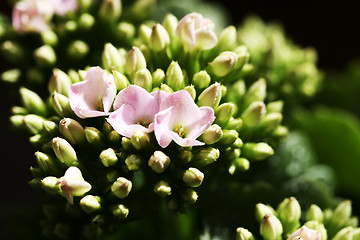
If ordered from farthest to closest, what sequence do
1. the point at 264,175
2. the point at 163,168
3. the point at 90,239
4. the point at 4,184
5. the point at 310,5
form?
the point at 310,5
the point at 4,184
the point at 264,175
the point at 90,239
the point at 163,168

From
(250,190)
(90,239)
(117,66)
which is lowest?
(90,239)

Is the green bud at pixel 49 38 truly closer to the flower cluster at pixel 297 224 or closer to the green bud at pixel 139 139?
the green bud at pixel 139 139

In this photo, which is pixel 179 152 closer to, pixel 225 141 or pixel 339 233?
pixel 225 141

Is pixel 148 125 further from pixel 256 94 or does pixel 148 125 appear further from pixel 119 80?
pixel 256 94

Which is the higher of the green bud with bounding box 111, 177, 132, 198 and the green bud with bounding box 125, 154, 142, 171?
the green bud with bounding box 125, 154, 142, 171

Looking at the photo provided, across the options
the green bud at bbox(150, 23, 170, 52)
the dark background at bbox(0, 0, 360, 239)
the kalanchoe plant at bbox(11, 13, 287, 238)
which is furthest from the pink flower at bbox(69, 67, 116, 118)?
the dark background at bbox(0, 0, 360, 239)

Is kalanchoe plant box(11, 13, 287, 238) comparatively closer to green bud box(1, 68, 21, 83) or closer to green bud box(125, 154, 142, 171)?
green bud box(125, 154, 142, 171)

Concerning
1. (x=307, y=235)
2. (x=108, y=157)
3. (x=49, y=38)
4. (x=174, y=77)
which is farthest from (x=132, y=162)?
(x=49, y=38)

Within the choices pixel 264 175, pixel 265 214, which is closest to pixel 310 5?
pixel 264 175

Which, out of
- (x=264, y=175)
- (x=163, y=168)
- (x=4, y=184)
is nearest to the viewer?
(x=163, y=168)
